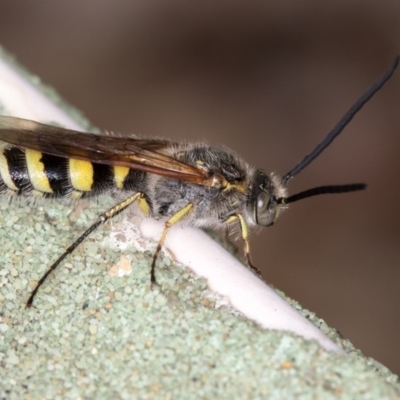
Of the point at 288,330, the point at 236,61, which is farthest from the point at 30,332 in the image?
the point at 236,61

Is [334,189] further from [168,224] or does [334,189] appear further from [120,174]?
[120,174]

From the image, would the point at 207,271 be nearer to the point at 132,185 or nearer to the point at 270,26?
the point at 132,185

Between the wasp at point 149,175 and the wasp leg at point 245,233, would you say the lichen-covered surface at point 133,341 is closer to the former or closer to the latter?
the wasp at point 149,175

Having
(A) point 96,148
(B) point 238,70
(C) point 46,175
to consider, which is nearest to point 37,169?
(C) point 46,175

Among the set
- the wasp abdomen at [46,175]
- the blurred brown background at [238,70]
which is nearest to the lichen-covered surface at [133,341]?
the wasp abdomen at [46,175]

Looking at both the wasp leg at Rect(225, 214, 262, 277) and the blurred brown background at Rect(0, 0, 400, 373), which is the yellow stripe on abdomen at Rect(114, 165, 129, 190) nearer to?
the wasp leg at Rect(225, 214, 262, 277)

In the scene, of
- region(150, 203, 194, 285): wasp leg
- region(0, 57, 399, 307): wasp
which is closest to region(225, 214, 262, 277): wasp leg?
region(0, 57, 399, 307): wasp
